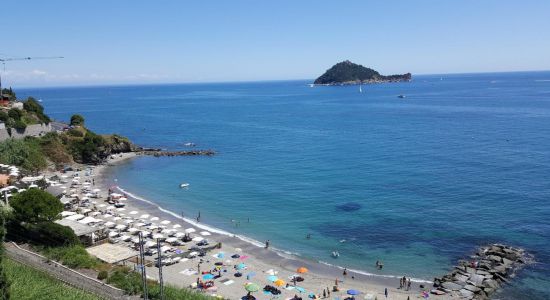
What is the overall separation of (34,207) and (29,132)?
132 ft

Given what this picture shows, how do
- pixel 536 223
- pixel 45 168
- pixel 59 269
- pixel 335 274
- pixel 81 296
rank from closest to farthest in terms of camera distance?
→ pixel 81 296 < pixel 59 269 < pixel 335 274 < pixel 536 223 < pixel 45 168

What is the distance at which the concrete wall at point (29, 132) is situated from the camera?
6612 centimetres

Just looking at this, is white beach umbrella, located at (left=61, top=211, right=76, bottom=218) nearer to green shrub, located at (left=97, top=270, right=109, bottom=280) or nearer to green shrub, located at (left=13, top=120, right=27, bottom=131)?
green shrub, located at (left=97, top=270, right=109, bottom=280)

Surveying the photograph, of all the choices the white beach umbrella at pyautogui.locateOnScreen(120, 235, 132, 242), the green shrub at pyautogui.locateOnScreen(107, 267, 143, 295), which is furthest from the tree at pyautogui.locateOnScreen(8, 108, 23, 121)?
the green shrub at pyautogui.locateOnScreen(107, 267, 143, 295)

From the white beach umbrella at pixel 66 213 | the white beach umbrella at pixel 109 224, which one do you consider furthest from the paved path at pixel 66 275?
the white beach umbrella at pixel 109 224

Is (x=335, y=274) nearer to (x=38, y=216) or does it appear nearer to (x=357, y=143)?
Answer: (x=38, y=216)

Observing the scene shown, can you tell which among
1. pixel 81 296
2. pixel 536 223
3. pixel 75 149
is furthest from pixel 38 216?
pixel 536 223

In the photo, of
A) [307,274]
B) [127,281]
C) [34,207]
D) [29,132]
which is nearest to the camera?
[127,281]

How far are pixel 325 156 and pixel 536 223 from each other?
42.8m

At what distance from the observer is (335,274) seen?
37156 mm

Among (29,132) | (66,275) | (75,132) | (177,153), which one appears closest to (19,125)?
(29,132)

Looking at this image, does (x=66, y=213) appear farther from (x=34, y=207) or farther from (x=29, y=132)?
(x=29, y=132)

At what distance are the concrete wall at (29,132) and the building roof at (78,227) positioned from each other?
1321 inches

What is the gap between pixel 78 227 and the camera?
3931cm
